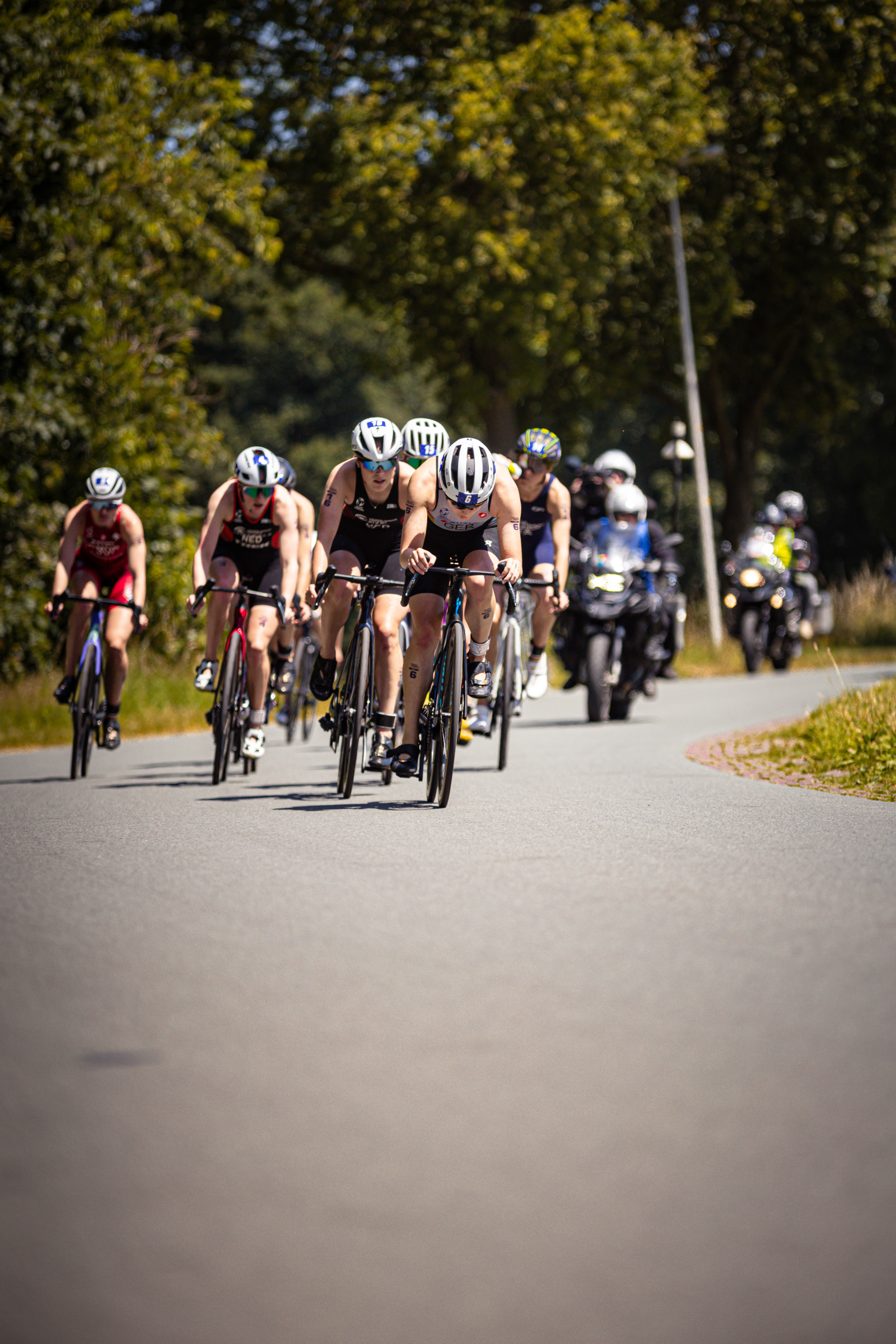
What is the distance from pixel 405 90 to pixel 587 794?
71.0 ft

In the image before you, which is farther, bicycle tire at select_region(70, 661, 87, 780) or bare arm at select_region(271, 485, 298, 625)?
bicycle tire at select_region(70, 661, 87, 780)

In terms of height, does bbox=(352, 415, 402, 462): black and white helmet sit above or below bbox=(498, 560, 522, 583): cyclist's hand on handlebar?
above

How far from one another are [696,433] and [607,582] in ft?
56.5

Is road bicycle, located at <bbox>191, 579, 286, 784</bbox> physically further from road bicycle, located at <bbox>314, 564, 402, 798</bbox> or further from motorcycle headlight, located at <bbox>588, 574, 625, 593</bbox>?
motorcycle headlight, located at <bbox>588, 574, 625, 593</bbox>

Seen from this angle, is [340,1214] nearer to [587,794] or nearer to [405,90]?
[587,794]

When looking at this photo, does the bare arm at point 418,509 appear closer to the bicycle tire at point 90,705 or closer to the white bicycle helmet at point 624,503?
the bicycle tire at point 90,705

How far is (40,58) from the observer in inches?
747

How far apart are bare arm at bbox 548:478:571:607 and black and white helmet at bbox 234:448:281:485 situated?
213 centimetres

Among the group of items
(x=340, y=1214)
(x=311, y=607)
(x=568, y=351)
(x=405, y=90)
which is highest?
(x=405, y=90)

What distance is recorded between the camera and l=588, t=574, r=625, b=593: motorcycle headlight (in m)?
16.2

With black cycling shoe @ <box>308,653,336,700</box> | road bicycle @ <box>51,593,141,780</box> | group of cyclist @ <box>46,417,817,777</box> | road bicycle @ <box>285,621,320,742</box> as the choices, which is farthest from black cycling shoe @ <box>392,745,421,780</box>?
road bicycle @ <box>285,621,320,742</box>

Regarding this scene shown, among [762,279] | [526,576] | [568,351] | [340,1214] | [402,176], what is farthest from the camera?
[762,279]

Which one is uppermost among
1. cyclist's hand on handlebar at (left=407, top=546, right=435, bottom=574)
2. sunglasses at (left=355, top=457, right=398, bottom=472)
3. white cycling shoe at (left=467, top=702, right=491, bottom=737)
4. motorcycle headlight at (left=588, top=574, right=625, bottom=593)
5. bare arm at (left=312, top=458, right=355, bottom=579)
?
sunglasses at (left=355, top=457, right=398, bottom=472)

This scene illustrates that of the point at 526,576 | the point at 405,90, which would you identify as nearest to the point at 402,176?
the point at 405,90
